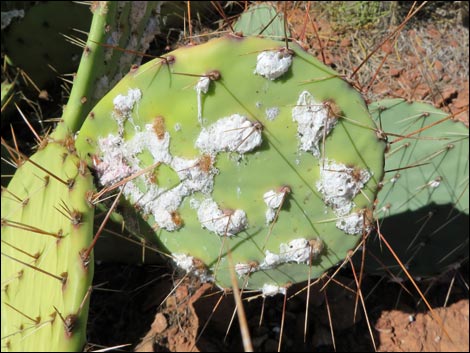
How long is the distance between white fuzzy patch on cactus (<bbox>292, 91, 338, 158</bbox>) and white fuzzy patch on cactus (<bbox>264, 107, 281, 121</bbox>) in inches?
1.2

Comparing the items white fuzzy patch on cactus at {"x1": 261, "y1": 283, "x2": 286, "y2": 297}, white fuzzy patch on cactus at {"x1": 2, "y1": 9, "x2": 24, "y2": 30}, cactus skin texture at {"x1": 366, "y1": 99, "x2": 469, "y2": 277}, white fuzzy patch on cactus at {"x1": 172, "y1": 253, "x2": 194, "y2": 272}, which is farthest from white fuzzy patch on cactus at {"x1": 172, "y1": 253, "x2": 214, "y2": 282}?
white fuzzy patch on cactus at {"x1": 2, "y1": 9, "x2": 24, "y2": 30}

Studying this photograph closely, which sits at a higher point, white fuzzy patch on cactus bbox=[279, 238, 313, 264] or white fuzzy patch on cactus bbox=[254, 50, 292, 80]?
white fuzzy patch on cactus bbox=[254, 50, 292, 80]

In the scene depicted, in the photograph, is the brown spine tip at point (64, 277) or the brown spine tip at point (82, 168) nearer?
the brown spine tip at point (64, 277)

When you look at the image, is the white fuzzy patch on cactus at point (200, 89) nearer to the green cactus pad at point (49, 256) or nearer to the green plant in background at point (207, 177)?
the green plant in background at point (207, 177)

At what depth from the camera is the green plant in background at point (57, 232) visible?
0.93 meters

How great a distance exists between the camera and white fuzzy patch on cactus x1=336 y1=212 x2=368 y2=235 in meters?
1.06

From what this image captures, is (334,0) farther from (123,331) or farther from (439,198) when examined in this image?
(123,331)

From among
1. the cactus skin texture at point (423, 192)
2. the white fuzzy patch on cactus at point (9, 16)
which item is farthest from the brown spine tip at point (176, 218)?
the white fuzzy patch on cactus at point (9, 16)

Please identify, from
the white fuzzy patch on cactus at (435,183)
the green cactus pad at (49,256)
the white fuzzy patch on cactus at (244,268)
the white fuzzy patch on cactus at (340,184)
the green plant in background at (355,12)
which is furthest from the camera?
the green plant in background at (355,12)

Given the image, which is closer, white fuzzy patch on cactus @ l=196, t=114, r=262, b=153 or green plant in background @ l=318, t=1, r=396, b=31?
white fuzzy patch on cactus @ l=196, t=114, r=262, b=153

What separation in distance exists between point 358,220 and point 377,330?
88 cm

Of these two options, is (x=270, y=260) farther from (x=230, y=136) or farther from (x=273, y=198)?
(x=230, y=136)

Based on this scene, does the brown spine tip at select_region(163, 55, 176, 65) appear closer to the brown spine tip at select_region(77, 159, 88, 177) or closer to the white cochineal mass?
the brown spine tip at select_region(77, 159, 88, 177)

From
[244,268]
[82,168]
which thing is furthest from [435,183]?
[82,168]
